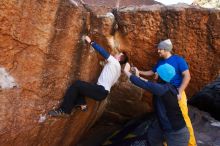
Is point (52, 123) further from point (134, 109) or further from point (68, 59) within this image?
point (134, 109)

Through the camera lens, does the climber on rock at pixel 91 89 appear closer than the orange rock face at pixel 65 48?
No

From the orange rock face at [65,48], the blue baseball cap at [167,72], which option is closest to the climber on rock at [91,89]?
the orange rock face at [65,48]

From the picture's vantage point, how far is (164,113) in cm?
467

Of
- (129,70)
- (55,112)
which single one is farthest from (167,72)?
(55,112)

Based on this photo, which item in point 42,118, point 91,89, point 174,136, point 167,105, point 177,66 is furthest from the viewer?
point 42,118

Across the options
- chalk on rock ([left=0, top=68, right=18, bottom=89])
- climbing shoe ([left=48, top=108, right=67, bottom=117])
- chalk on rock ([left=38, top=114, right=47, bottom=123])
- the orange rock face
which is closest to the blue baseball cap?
the orange rock face

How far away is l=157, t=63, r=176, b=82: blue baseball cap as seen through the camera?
477cm

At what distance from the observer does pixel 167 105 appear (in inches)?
182

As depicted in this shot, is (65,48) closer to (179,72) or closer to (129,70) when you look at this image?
(129,70)

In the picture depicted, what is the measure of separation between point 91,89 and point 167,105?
110 centimetres

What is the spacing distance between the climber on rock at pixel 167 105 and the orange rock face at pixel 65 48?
98 cm

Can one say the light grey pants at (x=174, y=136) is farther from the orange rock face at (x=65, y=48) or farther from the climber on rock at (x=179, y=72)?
the orange rock face at (x=65, y=48)

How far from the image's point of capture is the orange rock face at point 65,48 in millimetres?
4707

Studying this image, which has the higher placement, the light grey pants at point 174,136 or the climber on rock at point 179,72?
the climber on rock at point 179,72
